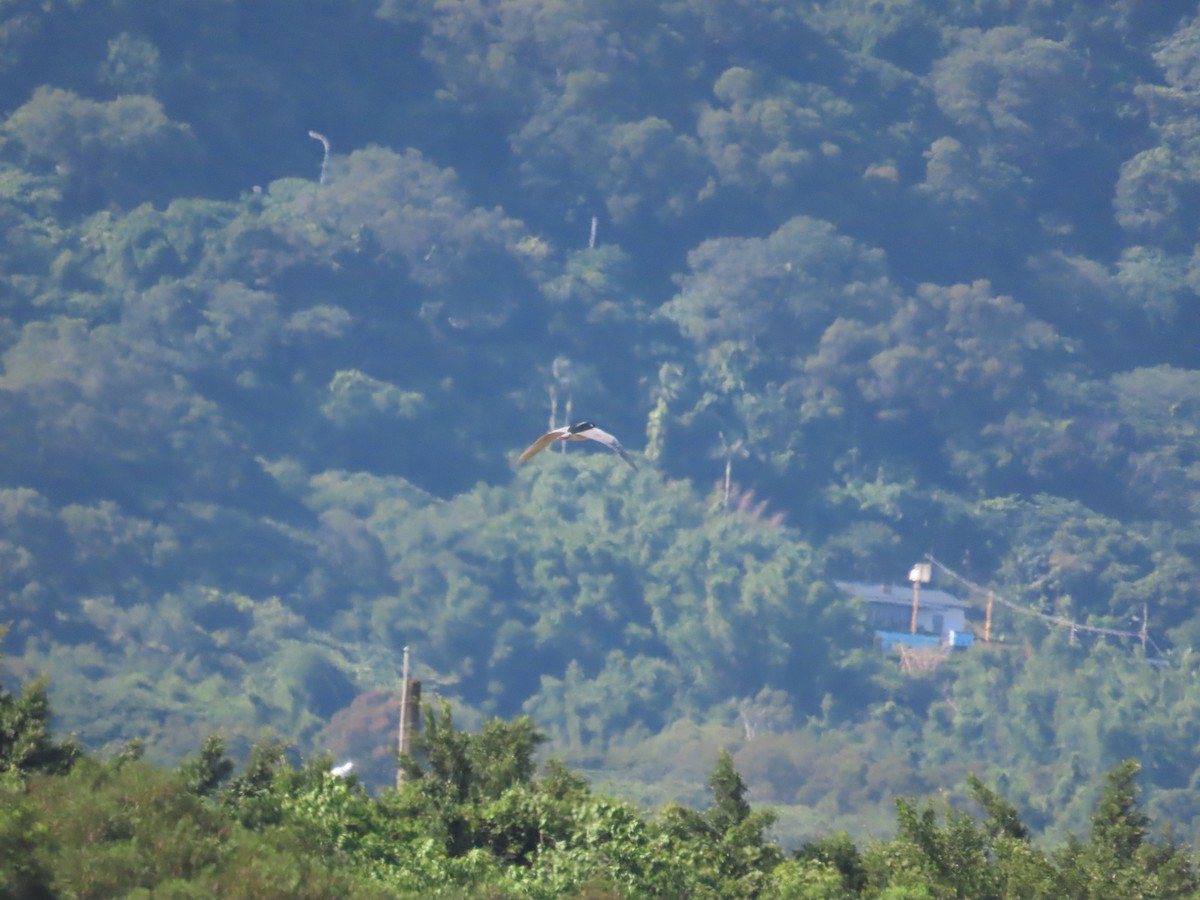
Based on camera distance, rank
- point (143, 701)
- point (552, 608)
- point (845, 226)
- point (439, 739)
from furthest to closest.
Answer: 1. point (845, 226)
2. point (552, 608)
3. point (143, 701)
4. point (439, 739)

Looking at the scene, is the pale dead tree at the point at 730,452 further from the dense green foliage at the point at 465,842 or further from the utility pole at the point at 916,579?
the dense green foliage at the point at 465,842

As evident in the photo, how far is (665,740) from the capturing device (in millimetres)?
90750

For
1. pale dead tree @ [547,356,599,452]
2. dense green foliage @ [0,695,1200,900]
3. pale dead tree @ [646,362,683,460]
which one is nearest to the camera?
dense green foliage @ [0,695,1200,900]

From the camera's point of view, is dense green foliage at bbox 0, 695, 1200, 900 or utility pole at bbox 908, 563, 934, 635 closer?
dense green foliage at bbox 0, 695, 1200, 900

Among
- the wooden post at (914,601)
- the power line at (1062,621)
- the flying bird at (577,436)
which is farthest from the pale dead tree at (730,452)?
the flying bird at (577,436)

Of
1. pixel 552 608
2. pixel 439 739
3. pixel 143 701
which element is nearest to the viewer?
pixel 439 739

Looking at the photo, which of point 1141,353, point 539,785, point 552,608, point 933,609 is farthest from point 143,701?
point 1141,353

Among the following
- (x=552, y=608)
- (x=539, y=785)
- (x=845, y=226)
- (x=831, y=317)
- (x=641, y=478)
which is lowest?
(x=539, y=785)

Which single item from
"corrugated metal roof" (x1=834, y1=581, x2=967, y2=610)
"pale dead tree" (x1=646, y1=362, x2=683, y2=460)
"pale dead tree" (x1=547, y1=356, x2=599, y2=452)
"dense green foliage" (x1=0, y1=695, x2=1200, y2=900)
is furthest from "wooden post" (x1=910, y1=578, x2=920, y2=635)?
"dense green foliage" (x1=0, y1=695, x2=1200, y2=900)

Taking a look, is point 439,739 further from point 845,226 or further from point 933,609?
point 845,226

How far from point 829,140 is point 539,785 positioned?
103904mm

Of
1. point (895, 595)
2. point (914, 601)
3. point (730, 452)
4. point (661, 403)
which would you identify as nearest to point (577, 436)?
point (914, 601)

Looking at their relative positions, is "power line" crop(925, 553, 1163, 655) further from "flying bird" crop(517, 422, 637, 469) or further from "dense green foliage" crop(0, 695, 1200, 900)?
"flying bird" crop(517, 422, 637, 469)

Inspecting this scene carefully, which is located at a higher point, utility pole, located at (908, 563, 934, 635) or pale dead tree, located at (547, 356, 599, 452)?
pale dead tree, located at (547, 356, 599, 452)
